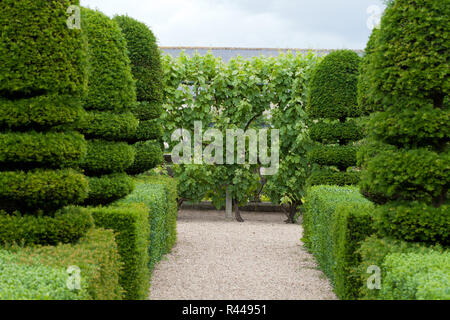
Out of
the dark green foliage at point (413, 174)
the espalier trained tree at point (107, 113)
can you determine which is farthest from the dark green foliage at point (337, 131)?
the dark green foliage at point (413, 174)

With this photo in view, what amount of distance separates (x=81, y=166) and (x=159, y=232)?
66.3 inches

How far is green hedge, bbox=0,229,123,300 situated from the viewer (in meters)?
3.20

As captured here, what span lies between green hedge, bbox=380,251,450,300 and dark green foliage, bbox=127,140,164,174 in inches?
236

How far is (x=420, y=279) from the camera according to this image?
352 centimetres

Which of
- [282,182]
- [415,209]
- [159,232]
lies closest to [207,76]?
[282,182]

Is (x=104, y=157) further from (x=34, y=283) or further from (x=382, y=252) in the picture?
(x=382, y=252)

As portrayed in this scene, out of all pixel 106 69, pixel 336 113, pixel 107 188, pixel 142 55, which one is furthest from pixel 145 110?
pixel 336 113

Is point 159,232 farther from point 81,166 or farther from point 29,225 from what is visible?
point 29,225

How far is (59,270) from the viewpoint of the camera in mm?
3531

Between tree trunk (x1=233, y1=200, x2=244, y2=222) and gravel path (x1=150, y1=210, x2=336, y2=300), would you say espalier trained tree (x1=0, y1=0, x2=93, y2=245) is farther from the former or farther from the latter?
tree trunk (x1=233, y1=200, x2=244, y2=222)

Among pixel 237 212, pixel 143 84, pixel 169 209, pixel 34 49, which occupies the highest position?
pixel 34 49

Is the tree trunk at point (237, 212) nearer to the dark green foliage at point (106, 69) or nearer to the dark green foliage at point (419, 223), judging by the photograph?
the dark green foliage at point (106, 69)

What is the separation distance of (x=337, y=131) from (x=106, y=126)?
4962 mm

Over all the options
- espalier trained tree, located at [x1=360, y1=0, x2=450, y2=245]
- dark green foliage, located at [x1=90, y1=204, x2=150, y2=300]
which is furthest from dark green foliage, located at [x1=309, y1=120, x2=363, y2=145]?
dark green foliage, located at [x1=90, y1=204, x2=150, y2=300]
